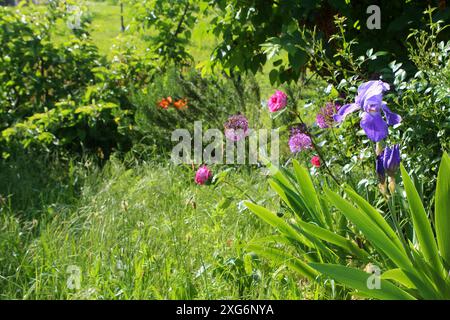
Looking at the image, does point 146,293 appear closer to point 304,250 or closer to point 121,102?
point 304,250

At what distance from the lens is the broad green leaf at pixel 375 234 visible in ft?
6.86

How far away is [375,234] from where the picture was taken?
2.10m

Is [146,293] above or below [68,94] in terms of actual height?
below

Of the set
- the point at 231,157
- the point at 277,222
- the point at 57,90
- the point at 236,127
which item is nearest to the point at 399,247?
the point at 277,222

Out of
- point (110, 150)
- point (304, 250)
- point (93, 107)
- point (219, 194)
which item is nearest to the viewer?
point (304, 250)

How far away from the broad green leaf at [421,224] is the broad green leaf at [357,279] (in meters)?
0.16

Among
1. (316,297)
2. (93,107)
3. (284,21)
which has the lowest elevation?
(316,297)

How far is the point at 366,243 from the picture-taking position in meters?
2.63

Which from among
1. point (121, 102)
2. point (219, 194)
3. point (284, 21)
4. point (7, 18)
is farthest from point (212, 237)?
point (7, 18)

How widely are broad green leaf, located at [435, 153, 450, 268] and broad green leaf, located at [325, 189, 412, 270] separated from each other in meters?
0.15

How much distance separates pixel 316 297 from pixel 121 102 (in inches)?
121

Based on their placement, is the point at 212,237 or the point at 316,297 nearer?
the point at 316,297

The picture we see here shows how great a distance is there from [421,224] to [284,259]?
65 cm

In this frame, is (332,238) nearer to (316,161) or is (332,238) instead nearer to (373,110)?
(373,110)
